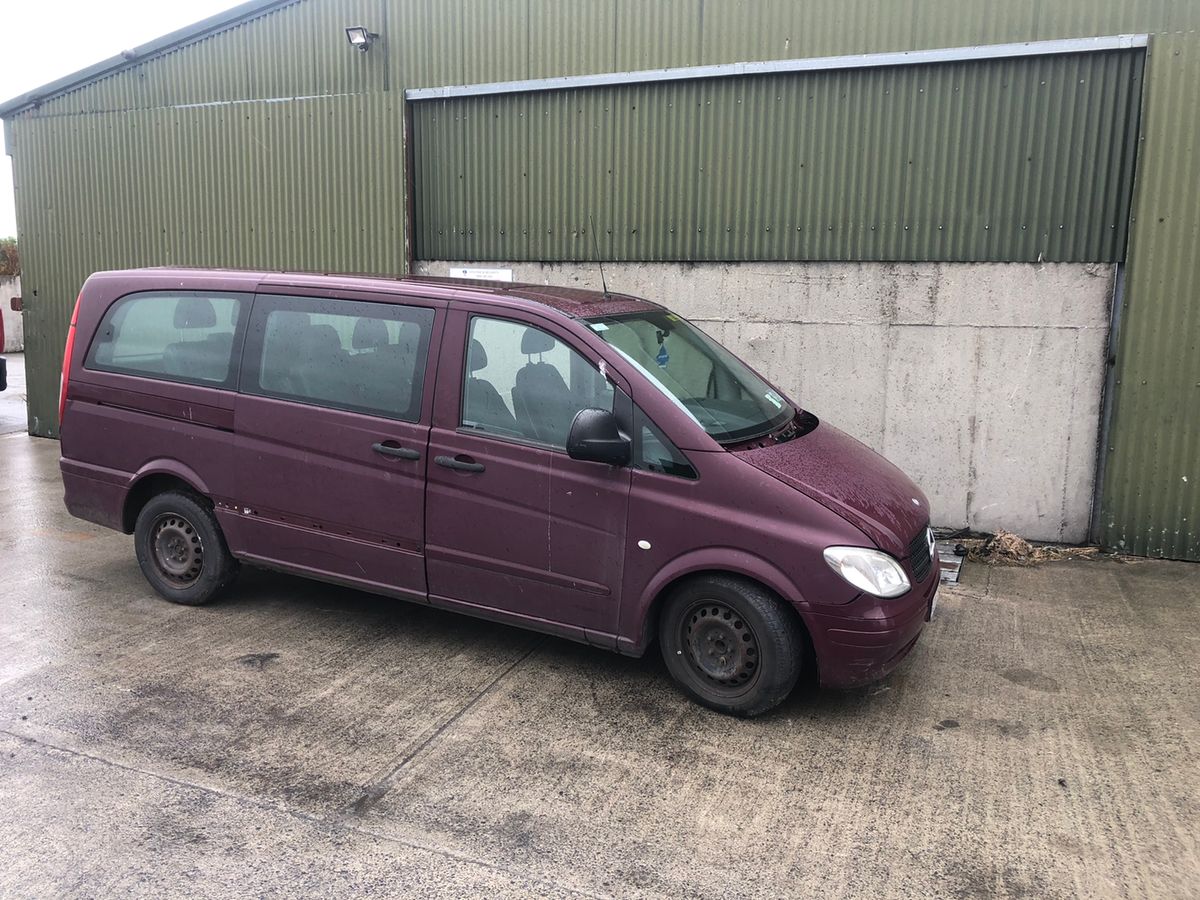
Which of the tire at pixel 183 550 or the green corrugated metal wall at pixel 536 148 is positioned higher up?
the green corrugated metal wall at pixel 536 148

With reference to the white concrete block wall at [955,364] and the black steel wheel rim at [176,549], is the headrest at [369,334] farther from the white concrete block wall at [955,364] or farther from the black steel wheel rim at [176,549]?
the white concrete block wall at [955,364]

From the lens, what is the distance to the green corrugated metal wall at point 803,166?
6.69 m

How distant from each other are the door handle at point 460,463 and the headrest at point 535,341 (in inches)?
22.9

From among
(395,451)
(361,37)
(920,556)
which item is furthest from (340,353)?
(361,37)

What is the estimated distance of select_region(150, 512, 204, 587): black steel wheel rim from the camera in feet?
17.8

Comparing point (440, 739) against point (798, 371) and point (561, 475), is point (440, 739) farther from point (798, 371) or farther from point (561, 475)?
point (798, 371)

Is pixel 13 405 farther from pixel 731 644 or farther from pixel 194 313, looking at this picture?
pixel 731 644

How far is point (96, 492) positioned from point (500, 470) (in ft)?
9.07

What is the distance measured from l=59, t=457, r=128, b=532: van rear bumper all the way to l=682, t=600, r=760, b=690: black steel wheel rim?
344cm

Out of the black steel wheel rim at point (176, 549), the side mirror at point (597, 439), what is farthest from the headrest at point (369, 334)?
the black steel wheel rim at point (176, 549)

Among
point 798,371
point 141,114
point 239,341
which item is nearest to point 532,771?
point 239,341

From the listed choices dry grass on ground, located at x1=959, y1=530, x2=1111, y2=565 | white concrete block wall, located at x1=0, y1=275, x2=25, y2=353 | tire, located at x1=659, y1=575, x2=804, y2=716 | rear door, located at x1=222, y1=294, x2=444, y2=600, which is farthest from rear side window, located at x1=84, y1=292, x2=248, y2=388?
white concrete block wall, located at x1=0, y1=275, x2=25, y2=353

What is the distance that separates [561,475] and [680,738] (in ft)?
4.14

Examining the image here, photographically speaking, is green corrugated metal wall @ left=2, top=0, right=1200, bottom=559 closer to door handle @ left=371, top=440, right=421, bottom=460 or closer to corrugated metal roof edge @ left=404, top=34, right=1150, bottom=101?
corrugated metal roof edge @ left=404, top=34, right=1150, bottom=101
